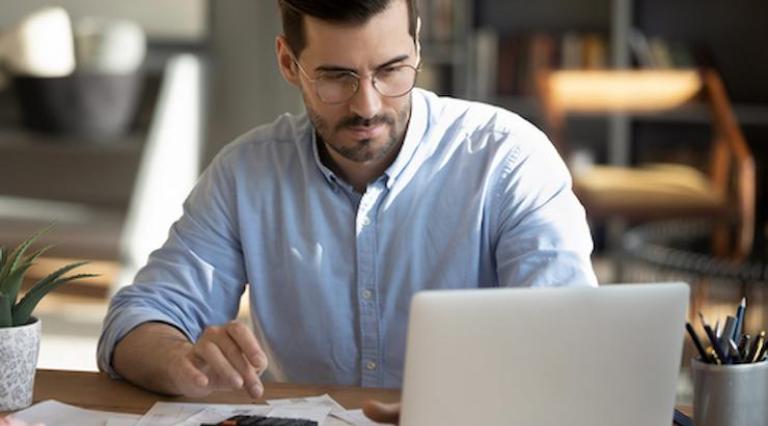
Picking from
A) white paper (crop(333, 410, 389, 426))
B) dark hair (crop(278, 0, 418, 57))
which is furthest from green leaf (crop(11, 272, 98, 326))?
dark hair (crop(278, 0, 418, 57))

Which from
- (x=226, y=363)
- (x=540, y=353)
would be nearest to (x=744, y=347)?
(x=540, y=353)

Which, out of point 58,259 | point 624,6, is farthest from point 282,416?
point 624,6

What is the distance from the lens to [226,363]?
1666 mm

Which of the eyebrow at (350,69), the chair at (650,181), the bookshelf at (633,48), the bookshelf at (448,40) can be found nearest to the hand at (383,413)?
the eyebrow at (350,69)

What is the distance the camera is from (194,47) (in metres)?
4.72

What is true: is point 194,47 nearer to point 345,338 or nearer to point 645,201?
point 645,201

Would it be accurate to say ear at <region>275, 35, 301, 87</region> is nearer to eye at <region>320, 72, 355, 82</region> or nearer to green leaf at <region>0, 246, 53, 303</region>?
eye at <region>320, 72, 355, 82</region>

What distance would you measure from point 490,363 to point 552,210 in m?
0.65

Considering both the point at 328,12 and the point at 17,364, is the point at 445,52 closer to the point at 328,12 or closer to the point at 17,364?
the point at 328,12

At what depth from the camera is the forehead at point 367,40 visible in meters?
1.90

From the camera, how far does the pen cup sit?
156 cm

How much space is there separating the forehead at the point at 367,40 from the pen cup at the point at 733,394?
2.03 feet

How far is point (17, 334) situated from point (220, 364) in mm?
271

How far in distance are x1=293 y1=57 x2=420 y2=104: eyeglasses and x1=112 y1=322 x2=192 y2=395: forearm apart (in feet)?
1.27
